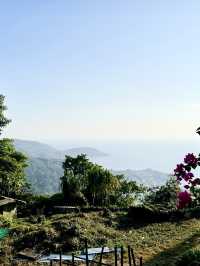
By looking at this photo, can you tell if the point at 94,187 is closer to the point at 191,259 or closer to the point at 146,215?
the point at 146,215

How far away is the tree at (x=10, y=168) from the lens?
42.2 metres

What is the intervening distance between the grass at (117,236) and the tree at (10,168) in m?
17.0

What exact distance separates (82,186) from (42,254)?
1631 centimetres

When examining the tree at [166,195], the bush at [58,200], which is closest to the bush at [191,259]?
the bush at [58,200]

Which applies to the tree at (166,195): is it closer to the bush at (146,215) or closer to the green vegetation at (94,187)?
the green vegetation at (94,187)

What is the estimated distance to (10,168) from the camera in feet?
139

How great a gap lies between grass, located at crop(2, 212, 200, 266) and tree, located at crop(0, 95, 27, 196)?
17.0 metres

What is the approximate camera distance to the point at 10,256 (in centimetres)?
1825

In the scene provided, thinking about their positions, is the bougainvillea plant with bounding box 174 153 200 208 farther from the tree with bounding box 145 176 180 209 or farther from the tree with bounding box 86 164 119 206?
the tree with bounding box 145 176 180 209

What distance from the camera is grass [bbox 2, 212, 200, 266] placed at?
1930 cm

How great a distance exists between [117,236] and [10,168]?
74.4 feet

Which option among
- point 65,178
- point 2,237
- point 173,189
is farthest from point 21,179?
point 2,237

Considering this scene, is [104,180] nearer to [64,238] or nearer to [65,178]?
[65,178]

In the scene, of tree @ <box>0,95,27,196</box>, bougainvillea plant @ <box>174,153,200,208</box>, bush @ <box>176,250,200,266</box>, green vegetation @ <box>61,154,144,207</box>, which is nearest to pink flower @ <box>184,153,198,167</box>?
bougainvillea plant @ <box>174,153,200,208</box>
